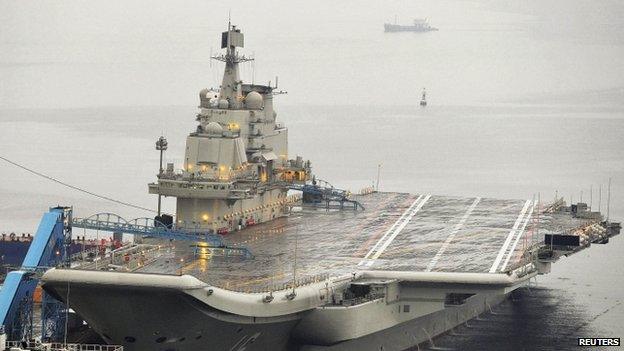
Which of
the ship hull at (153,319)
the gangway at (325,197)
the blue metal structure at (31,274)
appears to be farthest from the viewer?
the gangway at (325,197)

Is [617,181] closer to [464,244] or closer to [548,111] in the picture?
[464,244]

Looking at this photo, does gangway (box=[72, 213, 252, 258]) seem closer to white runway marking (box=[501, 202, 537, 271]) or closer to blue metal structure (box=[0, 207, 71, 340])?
blue metal structure (box=[0, 207, 71, 340])

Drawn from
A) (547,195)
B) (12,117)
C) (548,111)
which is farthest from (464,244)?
(548,111)

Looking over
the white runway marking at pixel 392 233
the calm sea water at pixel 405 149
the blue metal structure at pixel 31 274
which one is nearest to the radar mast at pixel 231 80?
the white runway marking at pixel 392 233

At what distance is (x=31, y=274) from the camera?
42.1 meters

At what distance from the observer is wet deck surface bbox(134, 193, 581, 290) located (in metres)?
45.0

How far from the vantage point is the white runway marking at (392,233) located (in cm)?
4741

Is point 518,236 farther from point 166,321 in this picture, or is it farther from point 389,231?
point 166,321

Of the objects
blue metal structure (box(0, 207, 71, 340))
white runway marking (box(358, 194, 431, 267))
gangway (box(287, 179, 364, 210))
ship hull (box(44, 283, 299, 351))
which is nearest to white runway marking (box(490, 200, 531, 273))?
white runway marking (box(358, 194, 431, 267))

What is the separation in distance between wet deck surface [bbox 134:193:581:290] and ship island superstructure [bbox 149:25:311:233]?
0.87 metres

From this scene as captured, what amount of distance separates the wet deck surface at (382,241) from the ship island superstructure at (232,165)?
87 cm

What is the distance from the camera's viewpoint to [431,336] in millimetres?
49000

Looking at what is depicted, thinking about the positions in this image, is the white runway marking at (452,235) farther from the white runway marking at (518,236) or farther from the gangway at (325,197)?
the gangway at (325,197)

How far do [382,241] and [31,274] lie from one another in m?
12.1
